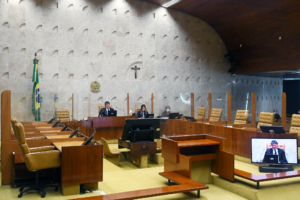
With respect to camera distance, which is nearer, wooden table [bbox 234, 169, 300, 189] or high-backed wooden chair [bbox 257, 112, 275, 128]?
wooden table [bbox 234, 169, 300, 189]

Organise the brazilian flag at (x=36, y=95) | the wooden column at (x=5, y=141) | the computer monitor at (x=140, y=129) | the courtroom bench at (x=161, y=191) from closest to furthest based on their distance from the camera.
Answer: the courtroom bench at (x=161, y=191) < the wooden column at (x=5, y=141) < the computer monitor at (x=140, y=129) < the brazilian flag at (x=36, y=95)

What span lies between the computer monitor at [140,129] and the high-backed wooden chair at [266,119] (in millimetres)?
2621

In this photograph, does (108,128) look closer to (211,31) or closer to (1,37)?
(1,37)

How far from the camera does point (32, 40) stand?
34.4 feet

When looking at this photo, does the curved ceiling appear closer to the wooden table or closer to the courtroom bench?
the wooden table

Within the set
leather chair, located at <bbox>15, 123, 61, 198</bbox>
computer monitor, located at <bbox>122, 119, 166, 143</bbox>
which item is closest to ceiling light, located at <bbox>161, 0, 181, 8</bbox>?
computer monitor, located at <bbox>122, 119, 166, 143</bbox>

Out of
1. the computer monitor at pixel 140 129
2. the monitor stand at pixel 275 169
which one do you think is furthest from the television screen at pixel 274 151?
the computer monitor at pixel 140 129

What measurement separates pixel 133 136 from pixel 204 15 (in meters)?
9.12

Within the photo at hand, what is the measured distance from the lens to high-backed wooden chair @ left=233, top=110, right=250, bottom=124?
735 cm

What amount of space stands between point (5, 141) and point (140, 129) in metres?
2.53

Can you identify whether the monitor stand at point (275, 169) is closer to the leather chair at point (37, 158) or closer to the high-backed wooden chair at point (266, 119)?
the high-backed wooden chair at point (266, 119)

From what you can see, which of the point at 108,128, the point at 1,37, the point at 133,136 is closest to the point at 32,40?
the point at 1,37

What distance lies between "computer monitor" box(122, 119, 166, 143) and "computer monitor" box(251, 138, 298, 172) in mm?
2004

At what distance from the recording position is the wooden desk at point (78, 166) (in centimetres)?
380
